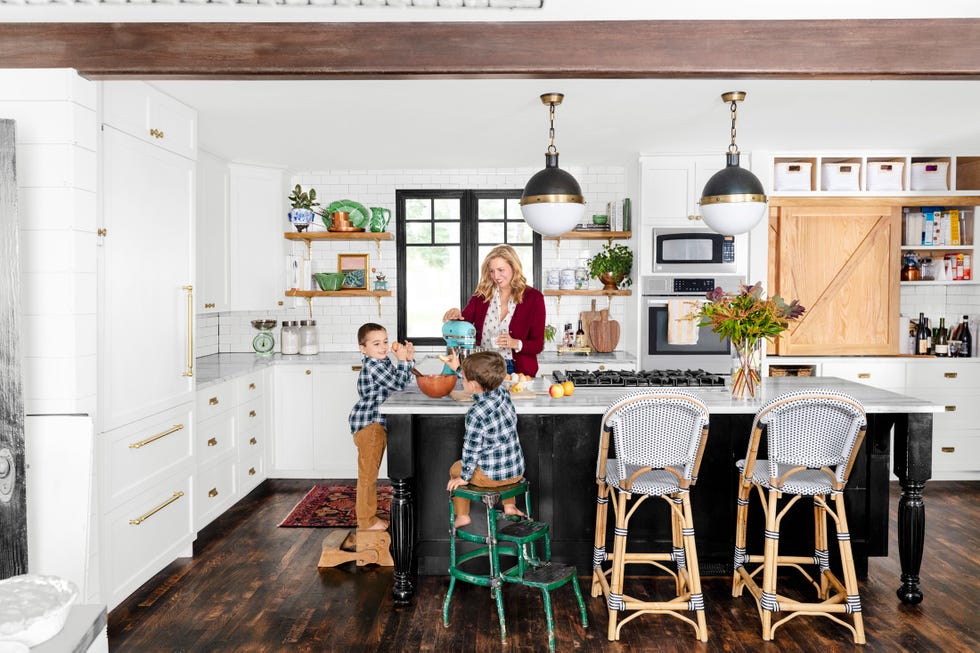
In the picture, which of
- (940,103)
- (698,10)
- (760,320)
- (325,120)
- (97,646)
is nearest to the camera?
(97,646)

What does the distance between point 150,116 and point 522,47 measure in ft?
6.38

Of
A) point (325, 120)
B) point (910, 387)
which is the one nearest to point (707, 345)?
point (910, 387)

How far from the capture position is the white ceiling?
154 inches

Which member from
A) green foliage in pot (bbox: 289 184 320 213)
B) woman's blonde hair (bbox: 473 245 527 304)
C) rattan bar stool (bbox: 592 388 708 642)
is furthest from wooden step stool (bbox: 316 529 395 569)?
green foliage in pot (bbox: 289 184 320 213)

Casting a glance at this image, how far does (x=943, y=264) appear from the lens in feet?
19.4

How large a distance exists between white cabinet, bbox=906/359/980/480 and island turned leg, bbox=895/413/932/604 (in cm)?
243

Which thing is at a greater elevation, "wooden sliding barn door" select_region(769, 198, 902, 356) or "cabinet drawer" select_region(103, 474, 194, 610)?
"wooden sliding barn door" select_region(769, 198, 902, 356)

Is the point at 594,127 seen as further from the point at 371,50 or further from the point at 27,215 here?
the point at 27,215

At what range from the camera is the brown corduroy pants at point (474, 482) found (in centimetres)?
329

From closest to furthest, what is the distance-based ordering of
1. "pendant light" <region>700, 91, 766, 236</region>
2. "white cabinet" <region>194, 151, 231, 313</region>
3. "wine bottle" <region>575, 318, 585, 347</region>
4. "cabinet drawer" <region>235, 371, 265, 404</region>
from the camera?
"pendant light" <region>700, 91, 766, 236</region>, "cabinet drawer" <region>235, 371, 265, 404</region>, "white cabinet" <region>194, 151, 231, 313</region>, "wine bottle" <region>575, 318, 585, 347</region>

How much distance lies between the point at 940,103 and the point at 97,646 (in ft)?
15.7

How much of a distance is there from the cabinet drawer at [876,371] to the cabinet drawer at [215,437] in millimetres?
4249

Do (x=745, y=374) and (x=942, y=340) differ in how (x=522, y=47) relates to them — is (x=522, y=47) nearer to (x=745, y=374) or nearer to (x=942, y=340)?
(x=745, y=374)

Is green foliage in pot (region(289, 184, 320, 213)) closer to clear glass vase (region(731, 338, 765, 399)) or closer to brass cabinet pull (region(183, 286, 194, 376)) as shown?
brass cabinet pull (region(183, 286, 194, 376))
